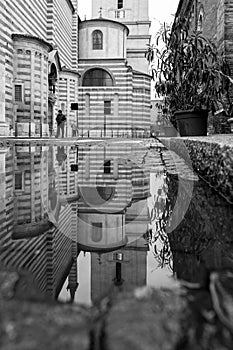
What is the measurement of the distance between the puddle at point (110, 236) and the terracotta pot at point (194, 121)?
194 inches

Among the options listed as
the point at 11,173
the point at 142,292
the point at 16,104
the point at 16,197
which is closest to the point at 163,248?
the point at 142,292

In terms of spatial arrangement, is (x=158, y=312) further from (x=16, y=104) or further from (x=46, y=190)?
(x=16, y=104)

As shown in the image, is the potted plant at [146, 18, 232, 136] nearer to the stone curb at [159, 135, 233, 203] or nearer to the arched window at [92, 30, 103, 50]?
the stone curb at [159, 135, 233, 203]

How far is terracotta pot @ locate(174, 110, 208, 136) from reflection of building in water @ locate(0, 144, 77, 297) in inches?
212

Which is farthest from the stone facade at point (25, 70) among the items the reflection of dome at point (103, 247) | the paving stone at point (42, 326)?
the paving stone at point (42, 326)

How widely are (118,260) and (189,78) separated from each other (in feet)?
24.5

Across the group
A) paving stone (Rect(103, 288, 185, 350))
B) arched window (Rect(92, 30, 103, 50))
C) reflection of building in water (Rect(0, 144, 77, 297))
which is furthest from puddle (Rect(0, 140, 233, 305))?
arched window (Rect(92, 30, 103, 50))

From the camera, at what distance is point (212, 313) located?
690mm

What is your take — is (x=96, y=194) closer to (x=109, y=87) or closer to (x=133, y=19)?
(x=109, y=87)

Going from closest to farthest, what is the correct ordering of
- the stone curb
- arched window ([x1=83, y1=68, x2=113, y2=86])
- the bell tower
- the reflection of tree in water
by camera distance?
the reflection of tree in water < the stone curb < arched window ([x1=83, y1=68, x2=113, y2=86]) < the bell tower

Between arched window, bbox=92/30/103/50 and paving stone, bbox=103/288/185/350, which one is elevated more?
arched window, bbox=92/30/103/50

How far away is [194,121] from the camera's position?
27.6 feet

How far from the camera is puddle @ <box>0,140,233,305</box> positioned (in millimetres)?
1369

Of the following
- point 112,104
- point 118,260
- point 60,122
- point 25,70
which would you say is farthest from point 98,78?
point 118,260
